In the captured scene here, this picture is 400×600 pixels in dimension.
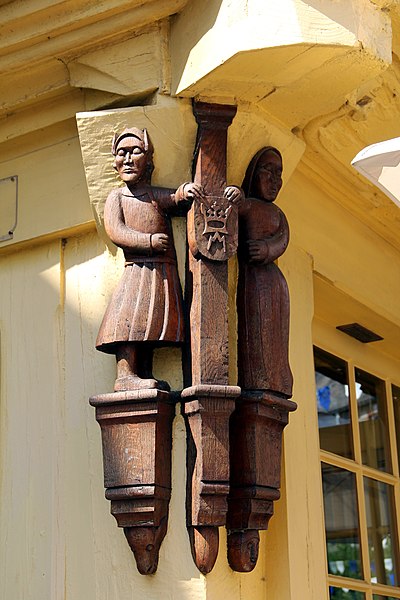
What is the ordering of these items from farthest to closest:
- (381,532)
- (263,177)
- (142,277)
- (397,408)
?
(397,408), (381,532), (263,177), (142,277)

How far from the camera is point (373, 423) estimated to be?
12.4ft

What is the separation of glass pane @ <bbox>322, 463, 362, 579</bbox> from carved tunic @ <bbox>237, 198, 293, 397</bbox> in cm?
115

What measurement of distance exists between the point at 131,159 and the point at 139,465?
0.62m

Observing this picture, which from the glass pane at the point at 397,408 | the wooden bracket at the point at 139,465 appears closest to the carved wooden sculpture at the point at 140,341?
the wooden bracket at the point at 139,465

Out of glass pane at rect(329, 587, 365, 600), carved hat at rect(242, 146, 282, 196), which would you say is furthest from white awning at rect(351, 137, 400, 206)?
glass pane at rect(329, 587, 365, 600)

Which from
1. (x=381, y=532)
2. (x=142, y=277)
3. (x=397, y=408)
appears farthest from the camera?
(x=397, y=408)

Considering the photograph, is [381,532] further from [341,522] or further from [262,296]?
[262,296]

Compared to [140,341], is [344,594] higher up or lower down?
lower down

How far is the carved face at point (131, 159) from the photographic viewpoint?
95.7 inches

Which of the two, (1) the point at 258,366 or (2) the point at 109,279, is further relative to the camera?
(2) the point at 109,279

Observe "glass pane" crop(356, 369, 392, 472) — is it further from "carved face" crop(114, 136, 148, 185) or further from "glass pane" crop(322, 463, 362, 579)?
"carved face" crop(114, 136, 148, 185)

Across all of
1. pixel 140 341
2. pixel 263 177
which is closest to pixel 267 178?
pixel 263 177

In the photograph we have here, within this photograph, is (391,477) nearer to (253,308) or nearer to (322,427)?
(322,427)

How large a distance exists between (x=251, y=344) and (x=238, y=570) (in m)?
0.44
